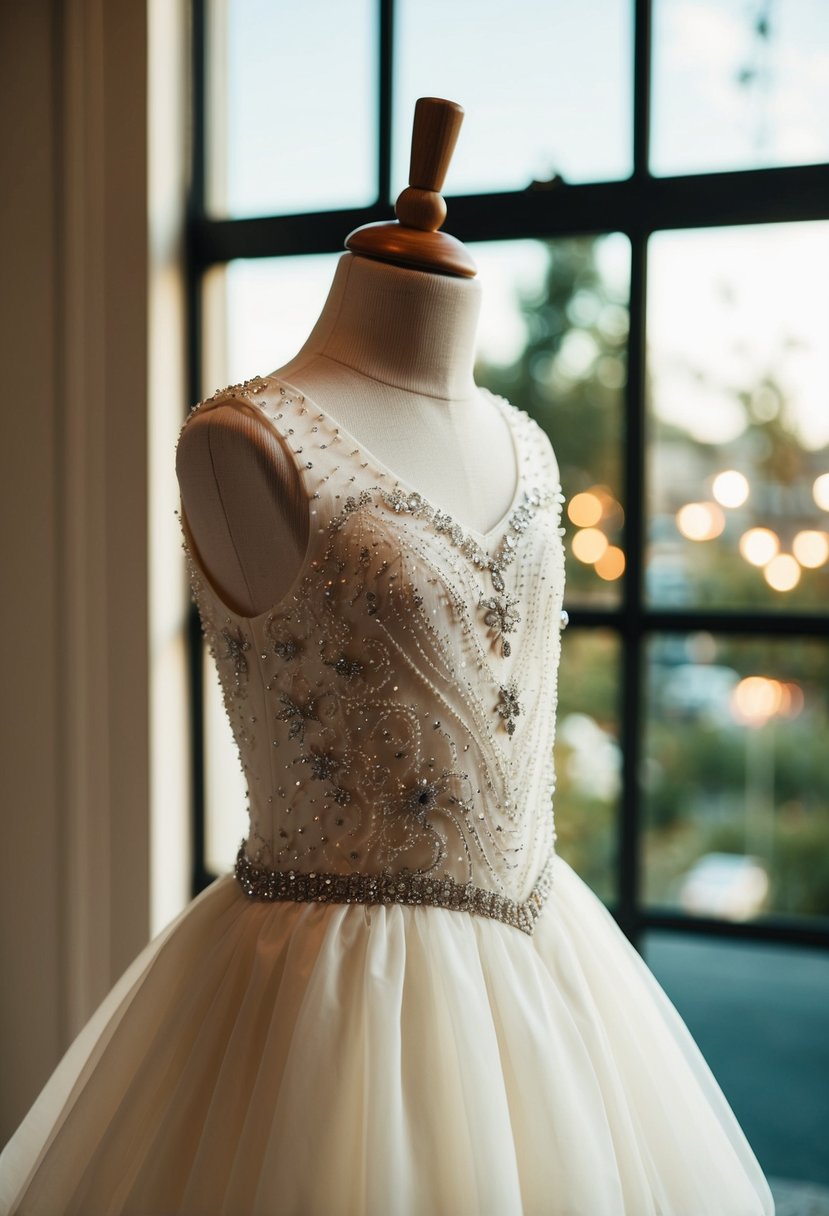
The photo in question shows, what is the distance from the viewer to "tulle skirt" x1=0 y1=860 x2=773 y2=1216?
2.73ft

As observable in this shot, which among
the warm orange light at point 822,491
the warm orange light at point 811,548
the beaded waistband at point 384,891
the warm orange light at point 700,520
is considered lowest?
the beaded waistband at point 384,891

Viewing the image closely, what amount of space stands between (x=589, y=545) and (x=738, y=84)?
29.1 inches

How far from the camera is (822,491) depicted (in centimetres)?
160

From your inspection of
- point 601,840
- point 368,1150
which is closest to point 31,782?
point 601,840

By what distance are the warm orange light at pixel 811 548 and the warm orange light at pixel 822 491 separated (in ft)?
0.14

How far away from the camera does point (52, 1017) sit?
5.80 ft

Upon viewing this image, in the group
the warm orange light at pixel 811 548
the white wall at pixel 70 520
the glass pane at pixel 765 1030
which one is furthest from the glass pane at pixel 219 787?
the warm orange light at pixel 811 548

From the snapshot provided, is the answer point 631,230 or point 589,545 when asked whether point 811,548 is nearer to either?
point 589,545

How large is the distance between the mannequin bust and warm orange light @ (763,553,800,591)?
690 millimetres

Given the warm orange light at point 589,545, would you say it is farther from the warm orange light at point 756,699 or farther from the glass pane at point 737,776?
the warm orange light at point 756,699

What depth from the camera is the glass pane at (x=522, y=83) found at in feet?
5.32

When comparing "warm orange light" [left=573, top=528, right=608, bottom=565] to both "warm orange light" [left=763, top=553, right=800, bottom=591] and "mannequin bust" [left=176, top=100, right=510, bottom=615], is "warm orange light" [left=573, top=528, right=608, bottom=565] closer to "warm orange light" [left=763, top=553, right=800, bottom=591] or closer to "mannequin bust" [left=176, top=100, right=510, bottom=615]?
"warm orange light" [left=763, top=553, right=800, bottom=591]

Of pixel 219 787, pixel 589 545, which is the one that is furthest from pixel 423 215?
pixel 219 787

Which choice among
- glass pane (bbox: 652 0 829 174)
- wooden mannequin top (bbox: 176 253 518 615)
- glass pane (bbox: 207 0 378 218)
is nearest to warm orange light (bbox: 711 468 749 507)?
glass pane (bbox: 652 0 829 174)
